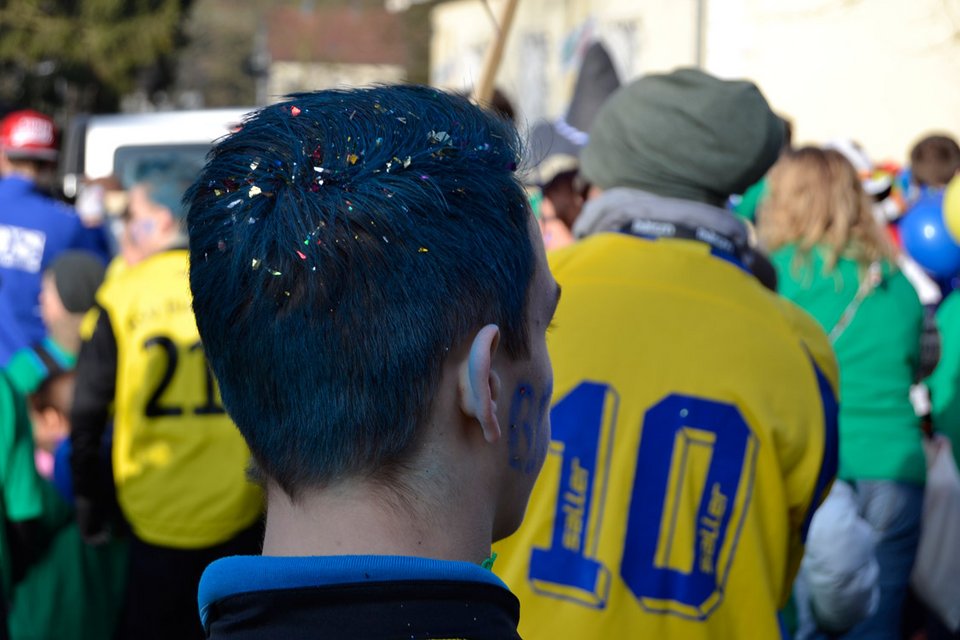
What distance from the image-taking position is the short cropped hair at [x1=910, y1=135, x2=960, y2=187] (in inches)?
256

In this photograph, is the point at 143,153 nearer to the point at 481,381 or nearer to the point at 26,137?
the point at 26,137

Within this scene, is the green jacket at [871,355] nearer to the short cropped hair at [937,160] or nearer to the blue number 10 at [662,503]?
the blue number 10 at [662,503]

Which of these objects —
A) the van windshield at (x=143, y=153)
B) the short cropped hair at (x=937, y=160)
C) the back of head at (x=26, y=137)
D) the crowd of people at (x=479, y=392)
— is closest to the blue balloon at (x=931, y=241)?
the short cropped hair at (x=937, y=160)

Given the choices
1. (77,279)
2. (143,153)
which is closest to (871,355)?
(77,279)

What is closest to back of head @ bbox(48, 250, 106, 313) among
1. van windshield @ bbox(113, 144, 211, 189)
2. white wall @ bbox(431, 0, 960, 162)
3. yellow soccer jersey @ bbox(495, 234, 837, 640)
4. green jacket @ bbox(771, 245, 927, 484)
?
green jacket @ bbox(771, 245, 927, 484)

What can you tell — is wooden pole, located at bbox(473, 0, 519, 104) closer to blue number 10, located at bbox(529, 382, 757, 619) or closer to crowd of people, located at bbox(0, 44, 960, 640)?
crowd of people, located at bbox(0, 44, 960, 640)

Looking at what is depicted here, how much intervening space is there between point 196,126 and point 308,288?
10.3m

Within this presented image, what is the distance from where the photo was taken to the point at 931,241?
581 centimetres

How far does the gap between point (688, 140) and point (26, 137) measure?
17.7 ft

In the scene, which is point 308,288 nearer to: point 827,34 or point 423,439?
point 423,439

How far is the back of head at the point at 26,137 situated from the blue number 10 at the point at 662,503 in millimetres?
5562

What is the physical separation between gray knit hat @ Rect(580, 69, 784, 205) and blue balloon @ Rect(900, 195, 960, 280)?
347cm

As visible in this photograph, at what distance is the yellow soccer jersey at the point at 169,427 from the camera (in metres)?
4.01

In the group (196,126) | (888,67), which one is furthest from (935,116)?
(196,126)
